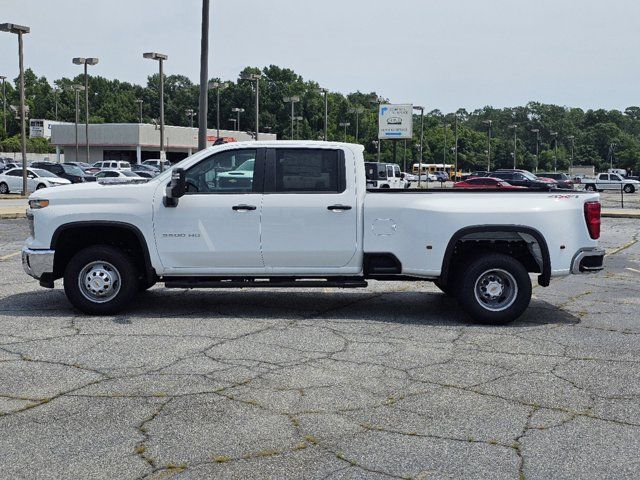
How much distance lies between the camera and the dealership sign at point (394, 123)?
7550 centimetres

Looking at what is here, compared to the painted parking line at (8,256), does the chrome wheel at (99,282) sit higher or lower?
higher

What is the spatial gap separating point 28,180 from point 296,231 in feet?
115

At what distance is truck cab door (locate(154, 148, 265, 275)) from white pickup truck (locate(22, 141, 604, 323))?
1cm

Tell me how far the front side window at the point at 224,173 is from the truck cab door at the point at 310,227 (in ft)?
0.85

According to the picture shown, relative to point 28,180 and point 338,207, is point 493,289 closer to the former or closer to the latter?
point 338,207

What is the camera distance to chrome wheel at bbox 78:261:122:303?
9242 millimetres

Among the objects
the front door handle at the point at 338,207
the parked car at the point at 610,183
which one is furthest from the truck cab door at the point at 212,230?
the parked car at the point at 610,183

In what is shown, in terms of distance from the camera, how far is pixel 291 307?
10133mm

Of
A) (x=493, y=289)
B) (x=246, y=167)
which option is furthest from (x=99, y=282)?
(x=493, y=289)

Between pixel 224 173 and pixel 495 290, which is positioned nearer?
pixel 495 290

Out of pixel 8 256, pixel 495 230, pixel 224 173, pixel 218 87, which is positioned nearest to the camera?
pixel 495 230

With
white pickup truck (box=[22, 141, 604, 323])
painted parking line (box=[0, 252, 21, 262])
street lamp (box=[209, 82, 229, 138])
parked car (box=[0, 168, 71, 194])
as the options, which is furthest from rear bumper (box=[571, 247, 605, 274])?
street lamp (box=[209, 82, 229, 138])

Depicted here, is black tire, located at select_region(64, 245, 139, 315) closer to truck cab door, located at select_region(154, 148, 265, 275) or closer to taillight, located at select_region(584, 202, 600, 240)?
truck cab door, located at select_region(154, 148, 265, 275)

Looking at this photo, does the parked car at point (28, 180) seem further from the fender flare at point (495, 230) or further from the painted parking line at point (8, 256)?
the fender flare at point (495, 230)
